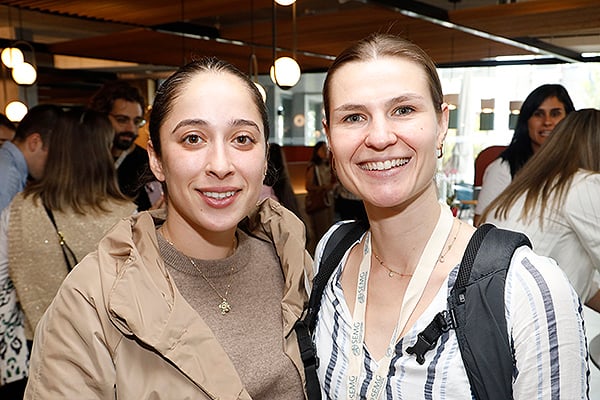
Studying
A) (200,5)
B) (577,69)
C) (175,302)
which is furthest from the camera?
(577,69)

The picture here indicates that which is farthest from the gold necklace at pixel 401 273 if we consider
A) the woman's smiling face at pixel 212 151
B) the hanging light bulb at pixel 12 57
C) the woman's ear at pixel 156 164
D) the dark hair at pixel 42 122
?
the hanging light bulb at pixel 12 57

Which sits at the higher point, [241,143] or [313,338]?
[241,143]

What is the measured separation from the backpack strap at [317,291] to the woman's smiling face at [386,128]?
29 cm

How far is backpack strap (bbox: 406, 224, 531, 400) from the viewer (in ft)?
3.55

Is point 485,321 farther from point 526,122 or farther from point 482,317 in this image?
point 526,122

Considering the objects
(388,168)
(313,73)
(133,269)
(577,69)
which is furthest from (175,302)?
(313,73)

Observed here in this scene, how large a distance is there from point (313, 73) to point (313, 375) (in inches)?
446

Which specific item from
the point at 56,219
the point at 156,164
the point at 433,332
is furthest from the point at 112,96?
the point at 433,332

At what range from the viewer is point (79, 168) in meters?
2.57

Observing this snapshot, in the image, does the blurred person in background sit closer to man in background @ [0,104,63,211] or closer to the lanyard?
man in background @ [0,104,63,211]

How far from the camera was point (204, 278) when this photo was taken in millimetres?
1412

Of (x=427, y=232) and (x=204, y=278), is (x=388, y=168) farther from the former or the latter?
(x=204, y=278)

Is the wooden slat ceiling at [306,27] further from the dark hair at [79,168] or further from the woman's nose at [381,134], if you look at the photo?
the woman's nose at [381,134]

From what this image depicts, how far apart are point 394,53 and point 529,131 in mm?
2700
